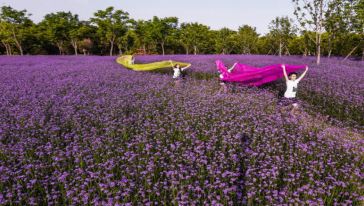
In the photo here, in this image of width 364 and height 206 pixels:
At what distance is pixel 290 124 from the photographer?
6.44 meters

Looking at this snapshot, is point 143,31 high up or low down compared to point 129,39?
up

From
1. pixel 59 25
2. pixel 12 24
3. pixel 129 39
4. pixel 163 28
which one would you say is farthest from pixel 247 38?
pixel 12 24

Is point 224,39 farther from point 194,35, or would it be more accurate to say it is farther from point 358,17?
point 358,17

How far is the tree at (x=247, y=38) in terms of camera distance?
165ft

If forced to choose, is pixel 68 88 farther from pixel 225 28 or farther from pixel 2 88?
pixel 225 28

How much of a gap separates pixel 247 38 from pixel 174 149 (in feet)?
157

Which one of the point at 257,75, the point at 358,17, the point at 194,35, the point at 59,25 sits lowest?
the point at 257,75

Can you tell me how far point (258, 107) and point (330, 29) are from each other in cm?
1741

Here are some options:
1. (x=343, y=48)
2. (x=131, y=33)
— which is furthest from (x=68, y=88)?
(x=131, y=33)

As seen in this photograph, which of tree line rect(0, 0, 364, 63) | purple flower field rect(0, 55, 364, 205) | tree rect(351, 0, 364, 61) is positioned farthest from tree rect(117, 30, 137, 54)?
purple flower field rect(0, 55, 364, 205)

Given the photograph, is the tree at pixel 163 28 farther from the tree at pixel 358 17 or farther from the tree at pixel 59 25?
the tree at pixel 358 17

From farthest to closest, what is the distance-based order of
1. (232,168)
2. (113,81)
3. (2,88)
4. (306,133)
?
(113,81) < (2,88) < (306,133) < (232,168)

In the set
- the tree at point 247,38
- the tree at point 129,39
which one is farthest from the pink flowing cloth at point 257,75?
the tree at point 247,38

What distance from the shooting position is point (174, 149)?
16.0 ft
